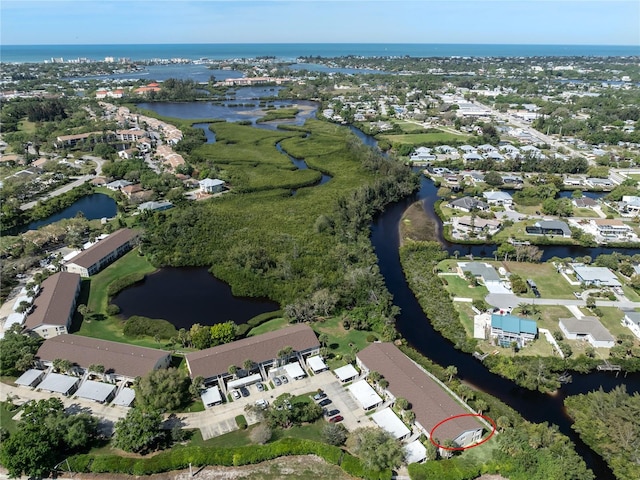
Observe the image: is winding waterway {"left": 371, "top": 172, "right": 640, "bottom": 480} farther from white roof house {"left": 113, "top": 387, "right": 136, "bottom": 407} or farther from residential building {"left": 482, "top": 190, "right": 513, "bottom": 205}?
white roof house {"left": 113, "top": 387, "right": 136, "bottom": 407}

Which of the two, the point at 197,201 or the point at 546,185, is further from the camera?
the point at 546,185

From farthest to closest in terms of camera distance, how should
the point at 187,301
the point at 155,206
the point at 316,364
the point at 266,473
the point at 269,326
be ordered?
the point at 155,206 → the point at 187,301 → the point at 269,326 → the point at 316,364 → the point at 266,473

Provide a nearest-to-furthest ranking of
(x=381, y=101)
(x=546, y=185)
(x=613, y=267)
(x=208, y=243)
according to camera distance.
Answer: (x=613, y=267) → (x=208, y=243) → (x=546, y=185) → (x=381, y=101)

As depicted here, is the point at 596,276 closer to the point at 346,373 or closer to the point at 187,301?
the point at 346,373

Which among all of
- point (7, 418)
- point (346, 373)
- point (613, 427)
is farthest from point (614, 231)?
point (7, 418)

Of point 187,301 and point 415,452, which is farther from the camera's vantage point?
point 187,301

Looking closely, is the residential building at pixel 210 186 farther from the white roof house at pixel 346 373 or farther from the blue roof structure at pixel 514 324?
the blue roof structure at pixel 514 324

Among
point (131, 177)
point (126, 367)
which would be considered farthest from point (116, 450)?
point (131, 177)

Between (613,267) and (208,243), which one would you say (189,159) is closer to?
(208,243)
